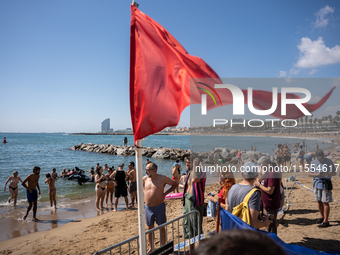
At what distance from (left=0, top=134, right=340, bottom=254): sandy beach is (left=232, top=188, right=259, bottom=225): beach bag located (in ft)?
6.77

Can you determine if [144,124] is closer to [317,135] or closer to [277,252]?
[277,252]

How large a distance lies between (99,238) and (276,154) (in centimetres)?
584

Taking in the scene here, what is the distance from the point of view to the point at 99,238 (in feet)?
22.7

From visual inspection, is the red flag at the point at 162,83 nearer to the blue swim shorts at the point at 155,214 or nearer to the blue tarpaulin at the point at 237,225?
the blue tarpaulin at the point at 237,225

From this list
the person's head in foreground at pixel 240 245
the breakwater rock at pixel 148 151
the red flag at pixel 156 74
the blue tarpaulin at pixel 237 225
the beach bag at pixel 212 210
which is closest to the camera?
the person's head in foreground at pixel 240 245

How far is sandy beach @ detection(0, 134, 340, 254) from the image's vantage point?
5076mm

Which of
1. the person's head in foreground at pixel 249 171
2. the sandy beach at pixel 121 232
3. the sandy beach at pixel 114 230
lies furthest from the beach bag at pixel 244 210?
the sandy beach at pixel 121 232

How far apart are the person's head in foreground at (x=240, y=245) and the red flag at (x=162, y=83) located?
2179mm

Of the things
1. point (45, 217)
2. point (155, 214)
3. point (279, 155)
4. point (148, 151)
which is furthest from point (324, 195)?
point (148, 151)

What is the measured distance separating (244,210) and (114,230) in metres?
5.64

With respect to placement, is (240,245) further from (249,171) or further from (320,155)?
(320,155)

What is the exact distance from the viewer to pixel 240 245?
0.67 m

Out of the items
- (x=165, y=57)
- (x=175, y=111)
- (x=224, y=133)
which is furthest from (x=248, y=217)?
(x=165, y=57)

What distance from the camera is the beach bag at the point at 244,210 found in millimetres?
3248
